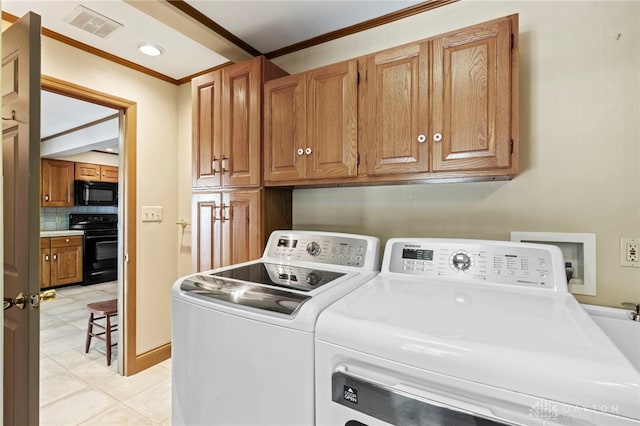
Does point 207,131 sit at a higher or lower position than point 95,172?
lower

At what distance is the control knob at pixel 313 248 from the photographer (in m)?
1.61

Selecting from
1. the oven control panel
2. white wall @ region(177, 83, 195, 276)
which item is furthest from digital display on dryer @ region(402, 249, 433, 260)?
white wall @ region(177, 83, 195, 276)

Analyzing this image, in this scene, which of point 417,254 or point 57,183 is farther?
point 57,183

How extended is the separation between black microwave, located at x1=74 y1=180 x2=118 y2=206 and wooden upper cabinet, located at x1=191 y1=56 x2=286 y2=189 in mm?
4568

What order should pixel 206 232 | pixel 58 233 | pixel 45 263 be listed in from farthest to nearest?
pixel 58 233
pixel 45 263
pixel 206 232

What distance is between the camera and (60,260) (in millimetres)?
4777

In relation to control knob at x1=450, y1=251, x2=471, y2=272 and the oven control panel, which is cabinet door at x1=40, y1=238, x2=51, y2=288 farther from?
control knob at x1=450, y1=251, x2=471, y2=272

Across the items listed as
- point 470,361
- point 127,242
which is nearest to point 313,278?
point 470,361

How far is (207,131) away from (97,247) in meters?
4.55

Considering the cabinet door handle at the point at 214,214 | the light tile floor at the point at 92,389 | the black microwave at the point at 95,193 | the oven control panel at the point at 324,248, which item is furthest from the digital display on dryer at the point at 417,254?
the black microwave at the point at 95,193

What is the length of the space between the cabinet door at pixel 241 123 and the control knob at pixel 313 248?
0.48 meters

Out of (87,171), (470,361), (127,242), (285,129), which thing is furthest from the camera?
(87,171)

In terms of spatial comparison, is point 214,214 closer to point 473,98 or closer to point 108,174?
point 473,98

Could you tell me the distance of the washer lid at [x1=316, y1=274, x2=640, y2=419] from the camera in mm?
585
